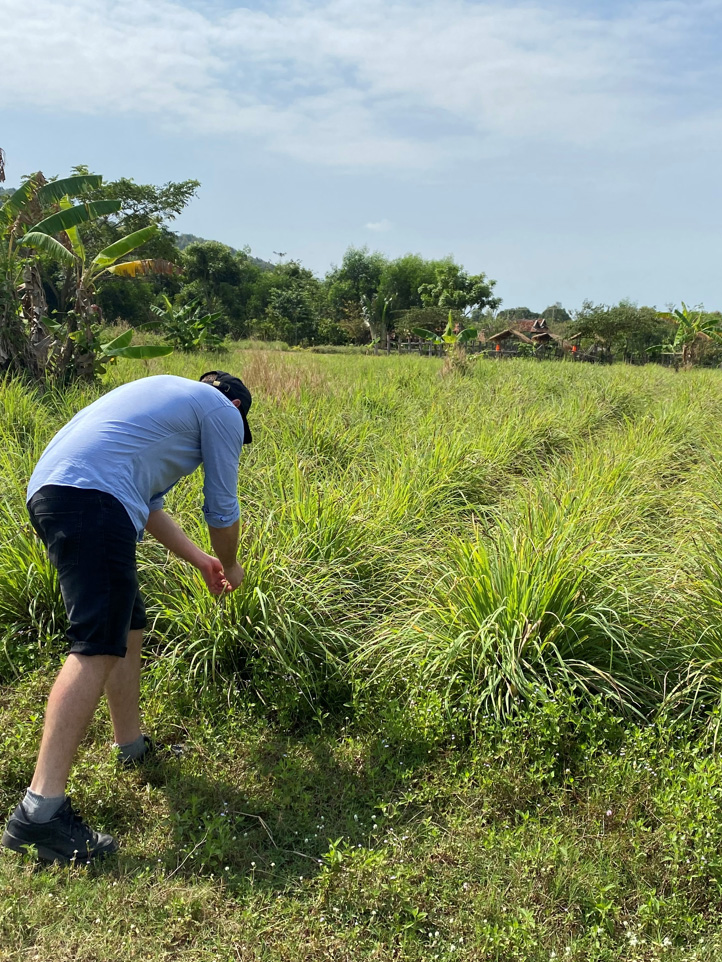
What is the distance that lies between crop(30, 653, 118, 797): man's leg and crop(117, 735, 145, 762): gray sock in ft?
1.51

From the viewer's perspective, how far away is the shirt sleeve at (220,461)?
7.86 ft

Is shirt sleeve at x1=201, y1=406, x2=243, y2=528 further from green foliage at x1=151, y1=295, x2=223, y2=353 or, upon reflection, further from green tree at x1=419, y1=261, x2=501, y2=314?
green tree at x1=419, y1=261, x2=501, y2=314

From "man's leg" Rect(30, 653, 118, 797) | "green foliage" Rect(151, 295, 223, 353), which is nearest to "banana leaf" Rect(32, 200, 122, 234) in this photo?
"man's leg" Rect(30, 653, 118, 797)

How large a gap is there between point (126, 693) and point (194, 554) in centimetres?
60

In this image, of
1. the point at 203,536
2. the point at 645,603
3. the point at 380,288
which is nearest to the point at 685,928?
the point at 645,603

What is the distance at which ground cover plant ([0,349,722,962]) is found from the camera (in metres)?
1.95

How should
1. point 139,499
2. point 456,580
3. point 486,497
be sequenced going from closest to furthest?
point 139,499
point 456,580
point 486,497

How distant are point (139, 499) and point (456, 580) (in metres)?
1.48

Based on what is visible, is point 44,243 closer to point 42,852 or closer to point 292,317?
point 42,852

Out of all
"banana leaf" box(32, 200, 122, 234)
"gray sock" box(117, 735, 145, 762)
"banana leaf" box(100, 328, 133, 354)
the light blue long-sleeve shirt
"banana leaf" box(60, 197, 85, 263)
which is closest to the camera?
the light blue long-sleeve shirt

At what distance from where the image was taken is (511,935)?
73.2 inches

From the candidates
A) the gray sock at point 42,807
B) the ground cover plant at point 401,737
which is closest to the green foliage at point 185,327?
the ground cover plant at point 401,737

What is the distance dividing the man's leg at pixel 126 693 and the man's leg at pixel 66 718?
0.38 meters

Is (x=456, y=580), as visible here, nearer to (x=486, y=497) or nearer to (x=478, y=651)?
(x=478, y=651)
